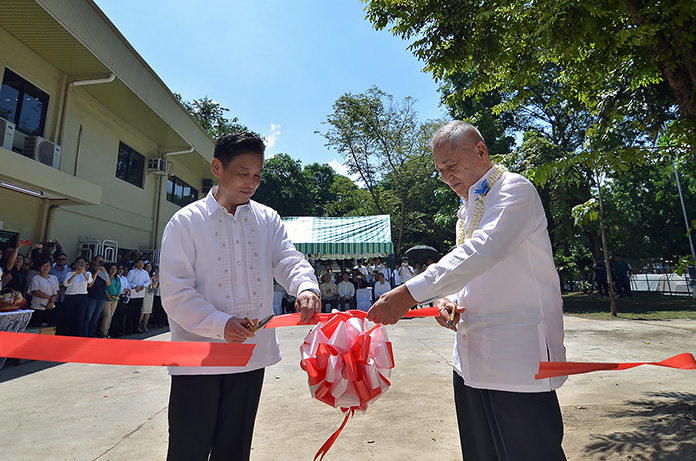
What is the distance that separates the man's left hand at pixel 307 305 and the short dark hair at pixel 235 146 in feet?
2.57

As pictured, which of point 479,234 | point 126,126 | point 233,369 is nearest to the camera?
point 479,234

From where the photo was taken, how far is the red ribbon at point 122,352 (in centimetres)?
171

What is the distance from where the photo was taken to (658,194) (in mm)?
26297

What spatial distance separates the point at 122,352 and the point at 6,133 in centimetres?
830

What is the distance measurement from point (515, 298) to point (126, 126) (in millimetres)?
13080

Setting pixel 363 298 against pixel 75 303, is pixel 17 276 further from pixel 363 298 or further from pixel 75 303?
pixel 363 298

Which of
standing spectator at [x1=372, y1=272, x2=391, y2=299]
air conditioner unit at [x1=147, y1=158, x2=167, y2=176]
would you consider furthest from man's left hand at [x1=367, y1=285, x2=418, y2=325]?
air conditioner unit at [x1=147, y1=158, x2=167, y2=176]

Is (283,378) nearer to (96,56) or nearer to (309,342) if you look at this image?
(309,342)

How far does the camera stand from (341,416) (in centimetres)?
379

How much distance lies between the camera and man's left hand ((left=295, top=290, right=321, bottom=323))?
1.93m

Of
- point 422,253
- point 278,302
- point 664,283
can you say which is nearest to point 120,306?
point 278,302

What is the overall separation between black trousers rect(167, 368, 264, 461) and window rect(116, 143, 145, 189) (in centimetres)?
1180

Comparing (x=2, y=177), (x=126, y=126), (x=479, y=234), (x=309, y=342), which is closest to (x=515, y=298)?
(x=479, y=234)

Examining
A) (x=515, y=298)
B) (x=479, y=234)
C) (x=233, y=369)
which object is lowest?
(x=233, y=369)
